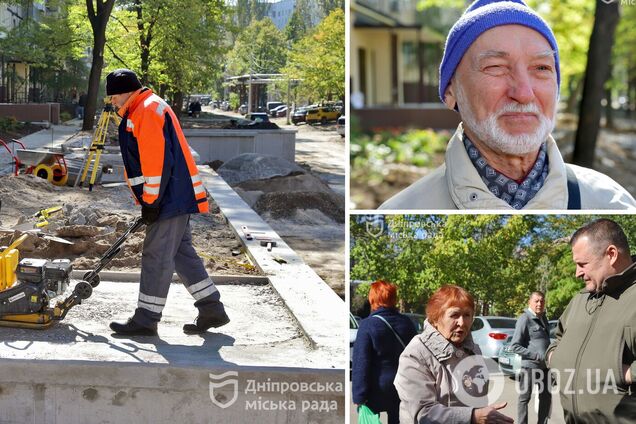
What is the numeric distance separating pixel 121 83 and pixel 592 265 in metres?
3.69

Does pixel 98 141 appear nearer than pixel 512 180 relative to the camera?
No

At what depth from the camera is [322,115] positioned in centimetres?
2888

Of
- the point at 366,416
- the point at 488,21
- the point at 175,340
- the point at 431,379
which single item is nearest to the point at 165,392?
the point at 175,340

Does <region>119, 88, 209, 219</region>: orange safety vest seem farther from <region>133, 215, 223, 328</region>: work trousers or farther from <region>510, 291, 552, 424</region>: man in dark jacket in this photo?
<region>510, 291, 552, 424</region>: man in dark jacket

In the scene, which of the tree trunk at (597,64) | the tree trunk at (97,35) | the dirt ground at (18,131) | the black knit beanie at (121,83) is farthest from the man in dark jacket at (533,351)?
the dirt ground at (18,131)

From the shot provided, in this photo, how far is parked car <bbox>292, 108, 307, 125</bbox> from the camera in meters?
31.5

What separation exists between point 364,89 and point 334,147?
33996 mm

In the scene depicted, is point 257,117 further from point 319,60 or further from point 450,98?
point 450,98

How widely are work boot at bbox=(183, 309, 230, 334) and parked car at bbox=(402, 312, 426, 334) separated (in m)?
3.15

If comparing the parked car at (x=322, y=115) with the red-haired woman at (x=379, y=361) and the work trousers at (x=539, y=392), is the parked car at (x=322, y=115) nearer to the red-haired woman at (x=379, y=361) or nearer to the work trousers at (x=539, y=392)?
the red-haired woman at (x=379, y=361)

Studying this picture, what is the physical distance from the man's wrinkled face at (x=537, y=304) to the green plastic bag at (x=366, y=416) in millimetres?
708

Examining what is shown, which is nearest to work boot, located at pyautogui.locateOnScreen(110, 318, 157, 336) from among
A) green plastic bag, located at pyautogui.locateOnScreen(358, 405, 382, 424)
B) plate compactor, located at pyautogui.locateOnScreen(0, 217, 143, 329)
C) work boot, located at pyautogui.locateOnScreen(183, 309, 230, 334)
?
work boot, located at pyautogui.locateOnScreen(183, 309, 230, 334)

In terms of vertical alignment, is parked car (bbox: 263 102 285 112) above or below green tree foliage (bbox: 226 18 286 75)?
below

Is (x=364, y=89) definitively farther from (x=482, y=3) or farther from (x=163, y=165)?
(x=163, y=165)
